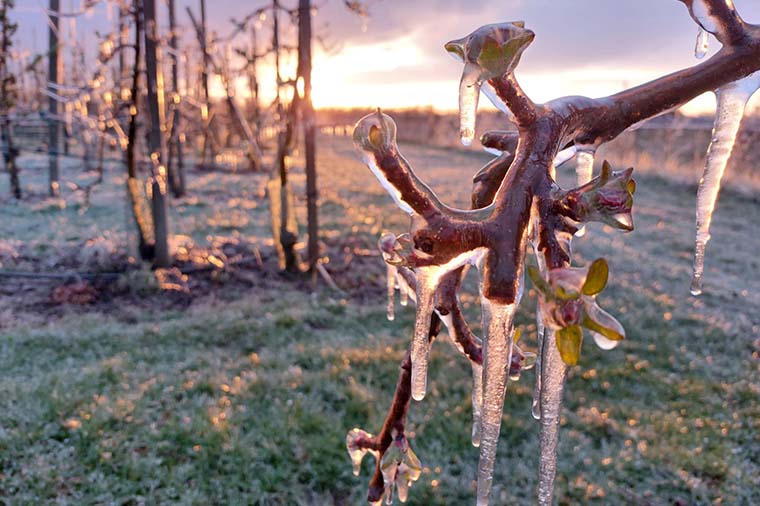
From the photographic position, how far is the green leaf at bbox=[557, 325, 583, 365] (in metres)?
0.46

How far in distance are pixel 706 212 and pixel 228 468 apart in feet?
9.45

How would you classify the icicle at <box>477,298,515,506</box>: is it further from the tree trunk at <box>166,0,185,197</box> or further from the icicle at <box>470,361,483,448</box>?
the tree trunk at <box>166,0,185,197</box>

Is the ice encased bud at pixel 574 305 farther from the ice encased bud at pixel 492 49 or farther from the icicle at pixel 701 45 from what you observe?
the icicle at pixel 701 45

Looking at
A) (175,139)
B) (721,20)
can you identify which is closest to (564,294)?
(721,20)

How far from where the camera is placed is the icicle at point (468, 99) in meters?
0.49

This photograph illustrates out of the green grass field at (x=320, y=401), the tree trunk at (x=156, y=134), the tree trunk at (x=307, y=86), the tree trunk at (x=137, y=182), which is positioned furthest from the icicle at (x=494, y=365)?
the tree trunk at (x=137, y=182)

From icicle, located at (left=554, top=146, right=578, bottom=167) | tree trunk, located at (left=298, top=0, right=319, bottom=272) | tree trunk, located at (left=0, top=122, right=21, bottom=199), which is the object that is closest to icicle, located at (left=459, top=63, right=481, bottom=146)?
icicle, located at (left=554, top=146, right=578, bottom=167)

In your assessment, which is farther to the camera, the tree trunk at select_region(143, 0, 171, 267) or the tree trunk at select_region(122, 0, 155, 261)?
the tree trunk at select_region(122, 0, 155, 261)

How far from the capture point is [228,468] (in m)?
3.14

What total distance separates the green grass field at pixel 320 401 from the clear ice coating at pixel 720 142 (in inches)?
96.5

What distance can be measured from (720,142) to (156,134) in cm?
572

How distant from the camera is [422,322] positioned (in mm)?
691

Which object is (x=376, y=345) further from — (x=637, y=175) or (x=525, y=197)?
(x=637, y=175)

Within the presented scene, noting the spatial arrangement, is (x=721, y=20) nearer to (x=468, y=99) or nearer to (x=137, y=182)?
(x=468, y=99)
